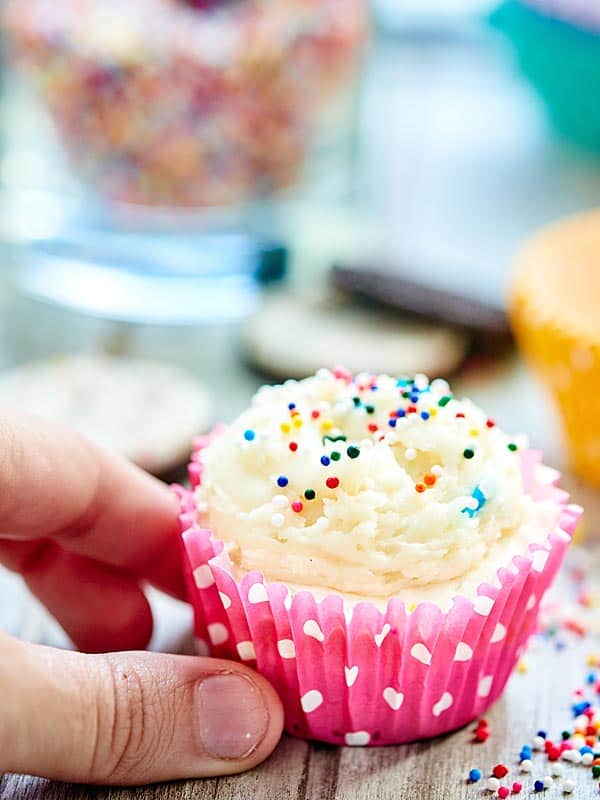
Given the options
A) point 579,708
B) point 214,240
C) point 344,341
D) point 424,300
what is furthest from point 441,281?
point 579,708

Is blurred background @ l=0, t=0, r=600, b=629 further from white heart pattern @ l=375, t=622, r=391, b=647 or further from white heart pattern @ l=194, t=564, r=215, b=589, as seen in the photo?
white heart pattern @ l=375, t=622, r=391, b=647

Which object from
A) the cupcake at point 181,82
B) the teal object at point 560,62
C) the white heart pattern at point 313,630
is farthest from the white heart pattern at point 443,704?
the teal object at point 560,62

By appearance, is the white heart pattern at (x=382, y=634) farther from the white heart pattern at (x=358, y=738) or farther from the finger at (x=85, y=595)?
the finger at (x=85, y=595)

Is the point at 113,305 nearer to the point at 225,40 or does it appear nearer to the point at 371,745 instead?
the point at 225,40

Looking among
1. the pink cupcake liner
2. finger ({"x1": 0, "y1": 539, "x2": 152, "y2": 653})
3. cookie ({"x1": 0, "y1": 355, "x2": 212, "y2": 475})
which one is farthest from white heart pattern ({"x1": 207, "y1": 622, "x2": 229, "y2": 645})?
cookie ({"x1": 0, "y1": 355, "x2": 212, "y2": 475})

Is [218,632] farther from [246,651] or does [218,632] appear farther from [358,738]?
[358,738]

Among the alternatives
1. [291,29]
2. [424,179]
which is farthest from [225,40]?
[424,179]

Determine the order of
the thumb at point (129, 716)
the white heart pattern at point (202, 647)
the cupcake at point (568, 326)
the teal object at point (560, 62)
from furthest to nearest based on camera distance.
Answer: the teal object at point (560, 62) < the cupcake at point (568, 326) < the white heart pattern at point (202, 647) < the thumb at point (129, 716)
